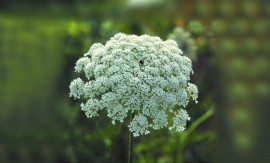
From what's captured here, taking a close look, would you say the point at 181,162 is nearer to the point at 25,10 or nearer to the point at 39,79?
the point at 39,79

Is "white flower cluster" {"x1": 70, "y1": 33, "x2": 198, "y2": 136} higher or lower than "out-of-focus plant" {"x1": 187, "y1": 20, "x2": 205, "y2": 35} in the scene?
lower

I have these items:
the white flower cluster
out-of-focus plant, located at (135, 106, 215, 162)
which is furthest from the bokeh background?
the white flower cluster

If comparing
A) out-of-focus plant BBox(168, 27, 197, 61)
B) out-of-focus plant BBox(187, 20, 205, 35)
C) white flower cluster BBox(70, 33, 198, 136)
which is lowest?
white flower cluster BBox(70, 33, 198, 136)

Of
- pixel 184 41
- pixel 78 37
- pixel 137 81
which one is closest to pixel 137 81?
pixel 137 81

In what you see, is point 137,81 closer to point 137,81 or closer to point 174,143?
point 137,81

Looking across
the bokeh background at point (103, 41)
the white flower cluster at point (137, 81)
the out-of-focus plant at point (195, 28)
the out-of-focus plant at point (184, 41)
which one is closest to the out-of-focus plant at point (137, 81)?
the white flower cluster at point (137, 81)

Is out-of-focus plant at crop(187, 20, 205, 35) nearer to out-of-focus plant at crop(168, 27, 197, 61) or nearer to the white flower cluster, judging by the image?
out-of-focus plant at crop(168, 27, 197, 61)

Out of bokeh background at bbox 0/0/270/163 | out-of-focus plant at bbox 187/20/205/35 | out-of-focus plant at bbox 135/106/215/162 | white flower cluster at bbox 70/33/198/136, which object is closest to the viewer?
white flower cluster at bbox 70/33/198/136
